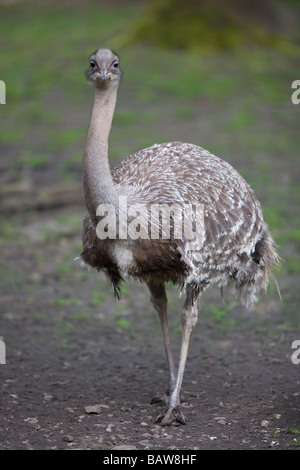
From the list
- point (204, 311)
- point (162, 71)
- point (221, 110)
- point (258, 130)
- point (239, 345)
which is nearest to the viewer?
point (239, 345)

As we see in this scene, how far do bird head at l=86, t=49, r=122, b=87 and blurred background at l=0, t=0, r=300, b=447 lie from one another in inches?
87.6

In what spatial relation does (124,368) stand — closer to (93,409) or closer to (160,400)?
(160,400)

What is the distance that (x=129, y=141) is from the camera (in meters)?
12.5

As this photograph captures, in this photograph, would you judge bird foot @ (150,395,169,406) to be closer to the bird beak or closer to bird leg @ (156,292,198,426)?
bird leg @ (156,292,198,426)

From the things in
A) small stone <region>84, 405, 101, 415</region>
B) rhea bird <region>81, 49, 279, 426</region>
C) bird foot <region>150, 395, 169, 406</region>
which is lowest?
small stone <region>84, 405, 101, 415</region>

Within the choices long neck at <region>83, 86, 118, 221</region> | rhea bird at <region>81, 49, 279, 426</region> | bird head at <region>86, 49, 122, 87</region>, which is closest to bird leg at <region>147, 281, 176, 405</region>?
rhea bird at <region>81, 49, 279, 426</region>

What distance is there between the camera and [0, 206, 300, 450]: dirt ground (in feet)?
16.0

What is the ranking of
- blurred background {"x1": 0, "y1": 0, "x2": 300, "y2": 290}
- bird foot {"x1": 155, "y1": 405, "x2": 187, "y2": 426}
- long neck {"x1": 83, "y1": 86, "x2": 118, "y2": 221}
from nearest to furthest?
1. long neck {"x1": 83, "y1": 86, "x2": 118, "y2": 221}
2. bird foot {"x1": 155, "y1": 405, "x2": 187, "y2": 426}
3. blurred background {"x1": 0, "y1": 0, "x2": 300, "y2": 290}

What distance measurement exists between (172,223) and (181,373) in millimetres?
1029

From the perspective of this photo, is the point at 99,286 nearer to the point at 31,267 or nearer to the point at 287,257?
the point at 31,267

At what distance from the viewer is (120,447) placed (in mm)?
4676

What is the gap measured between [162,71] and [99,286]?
29.0 ft
